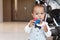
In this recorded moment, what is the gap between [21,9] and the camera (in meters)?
8.88

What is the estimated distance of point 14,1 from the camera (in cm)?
895

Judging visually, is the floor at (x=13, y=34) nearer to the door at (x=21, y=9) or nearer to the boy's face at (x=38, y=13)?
the boy's face at (x=38, y=13)

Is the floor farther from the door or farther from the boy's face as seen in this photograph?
the door

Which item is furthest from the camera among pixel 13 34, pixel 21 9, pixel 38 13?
pixel 21 9

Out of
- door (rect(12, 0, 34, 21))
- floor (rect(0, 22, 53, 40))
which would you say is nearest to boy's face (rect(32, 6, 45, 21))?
floor (rect(0, 22, 53, 40))

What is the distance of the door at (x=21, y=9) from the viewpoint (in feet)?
28.9

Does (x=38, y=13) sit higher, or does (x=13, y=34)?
(x=38, y=13)

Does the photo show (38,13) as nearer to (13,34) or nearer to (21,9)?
(13,34)

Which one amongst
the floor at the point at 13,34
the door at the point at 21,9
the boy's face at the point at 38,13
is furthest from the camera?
the door at the point at 21,9

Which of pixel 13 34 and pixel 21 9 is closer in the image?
pixel 13 34

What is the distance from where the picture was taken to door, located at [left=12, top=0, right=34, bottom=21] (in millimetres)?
8812

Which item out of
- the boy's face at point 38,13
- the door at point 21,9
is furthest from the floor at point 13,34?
the door at point 21,9

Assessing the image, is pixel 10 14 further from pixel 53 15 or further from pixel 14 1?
pixel 53 15

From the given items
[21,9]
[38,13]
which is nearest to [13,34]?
[38,13]
